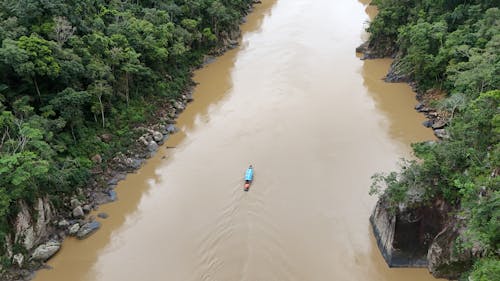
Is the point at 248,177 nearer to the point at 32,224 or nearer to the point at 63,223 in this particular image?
the point at 63,223

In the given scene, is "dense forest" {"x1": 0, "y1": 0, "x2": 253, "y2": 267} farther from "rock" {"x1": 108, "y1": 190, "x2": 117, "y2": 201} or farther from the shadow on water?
the shadow on water

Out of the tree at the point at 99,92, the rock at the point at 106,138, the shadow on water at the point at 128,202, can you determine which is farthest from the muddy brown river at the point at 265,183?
the tree at the point at 99,92

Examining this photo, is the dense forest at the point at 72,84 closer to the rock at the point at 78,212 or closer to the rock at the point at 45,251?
the rock at the point at 78,212

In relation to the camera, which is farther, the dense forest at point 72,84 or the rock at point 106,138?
the rock at point 106,138

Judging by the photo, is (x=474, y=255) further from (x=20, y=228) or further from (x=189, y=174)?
(x=20, y=228)

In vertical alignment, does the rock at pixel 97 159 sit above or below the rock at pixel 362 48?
below

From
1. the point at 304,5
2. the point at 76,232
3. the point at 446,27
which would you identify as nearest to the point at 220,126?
the point at 76,232
